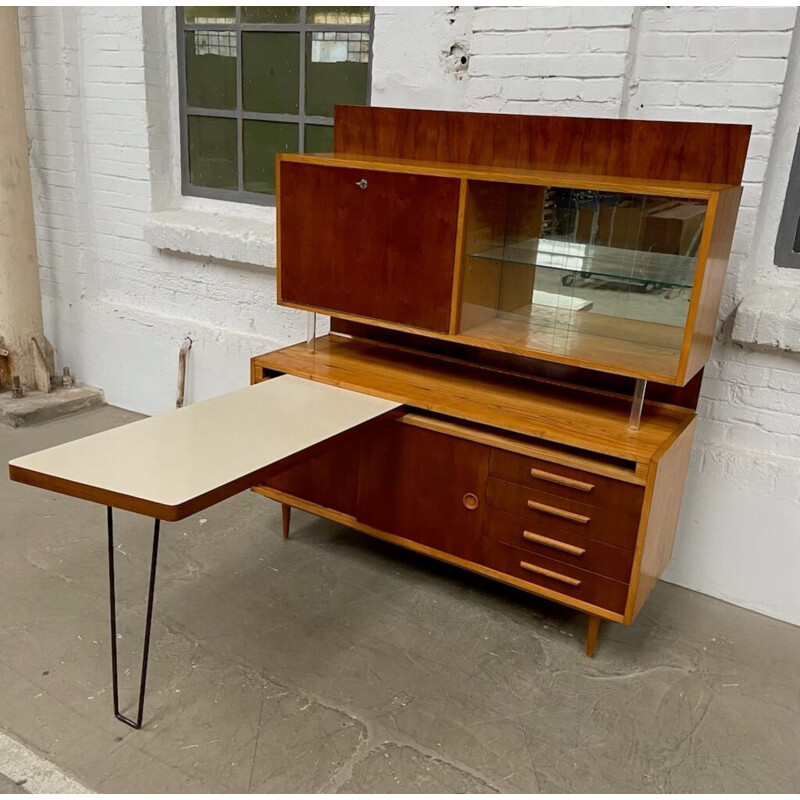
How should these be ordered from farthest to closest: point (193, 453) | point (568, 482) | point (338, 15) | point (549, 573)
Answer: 1. point (338, 15)
2. point (549, 573)
3. point (568, 482)
4. point (193, 453)

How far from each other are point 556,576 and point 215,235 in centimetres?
219

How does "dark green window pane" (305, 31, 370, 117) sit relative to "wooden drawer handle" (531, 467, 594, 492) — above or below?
above

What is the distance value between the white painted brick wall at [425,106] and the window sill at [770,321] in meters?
0.07

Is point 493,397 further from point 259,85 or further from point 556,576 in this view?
point 259,85

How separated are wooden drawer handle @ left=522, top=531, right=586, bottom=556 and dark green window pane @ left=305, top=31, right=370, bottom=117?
1.94m

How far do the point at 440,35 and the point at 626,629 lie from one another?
2164mm

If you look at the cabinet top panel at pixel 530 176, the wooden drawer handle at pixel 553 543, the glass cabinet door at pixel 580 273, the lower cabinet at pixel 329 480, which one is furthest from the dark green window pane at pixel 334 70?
the wooden drawer handle at pixel 553 543

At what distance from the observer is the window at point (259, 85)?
10.6ft

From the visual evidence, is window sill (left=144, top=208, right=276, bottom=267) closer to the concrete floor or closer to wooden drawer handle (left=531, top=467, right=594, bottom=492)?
the concrete floor

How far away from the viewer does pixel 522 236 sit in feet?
8.36

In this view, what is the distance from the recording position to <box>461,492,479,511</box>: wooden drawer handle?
7.81ft

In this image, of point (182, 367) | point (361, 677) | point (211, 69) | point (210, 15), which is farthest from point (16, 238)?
point (361, 677)

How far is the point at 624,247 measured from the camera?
7.89 ft

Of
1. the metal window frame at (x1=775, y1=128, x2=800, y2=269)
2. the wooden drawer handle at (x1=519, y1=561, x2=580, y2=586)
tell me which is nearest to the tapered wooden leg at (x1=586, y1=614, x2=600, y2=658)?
the wooden drawer handle at (x1=519, y1=561, x2=580, y2=586)
